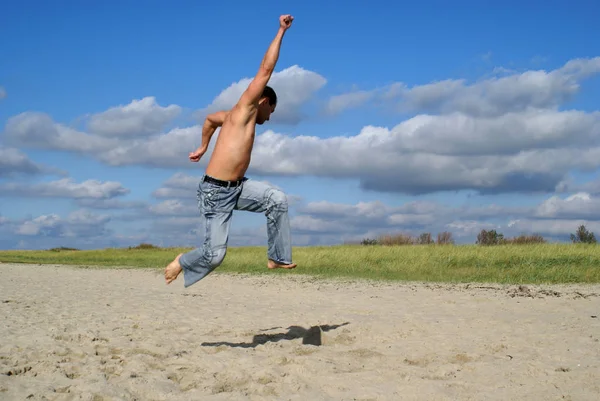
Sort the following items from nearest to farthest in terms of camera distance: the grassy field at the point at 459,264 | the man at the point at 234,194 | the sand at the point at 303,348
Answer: the sand at the point at 303,348 → the man at the point at 234,194 → the grassy field at the point at 459,264

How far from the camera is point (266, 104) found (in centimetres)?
649

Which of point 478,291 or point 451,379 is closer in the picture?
point 451,379

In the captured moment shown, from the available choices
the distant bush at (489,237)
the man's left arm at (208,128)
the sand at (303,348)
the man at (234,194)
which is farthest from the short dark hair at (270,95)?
the distant bush at (489,237)

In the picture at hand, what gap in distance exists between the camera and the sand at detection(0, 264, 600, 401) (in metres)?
5.81

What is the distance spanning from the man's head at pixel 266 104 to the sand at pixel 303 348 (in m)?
2.65

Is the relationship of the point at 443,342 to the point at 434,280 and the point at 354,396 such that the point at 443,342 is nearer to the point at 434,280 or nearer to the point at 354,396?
the point at 354,396

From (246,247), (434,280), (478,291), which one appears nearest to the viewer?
(478,291)

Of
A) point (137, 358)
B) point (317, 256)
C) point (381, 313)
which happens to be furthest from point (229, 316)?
point (317, 256)

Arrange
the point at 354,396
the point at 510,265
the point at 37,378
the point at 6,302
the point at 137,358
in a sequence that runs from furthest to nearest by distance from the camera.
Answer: the point at 510,265 < the point at 6,302 < the point at 137,358 < the point at 37,378 < the point at 354,396

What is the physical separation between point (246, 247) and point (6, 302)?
94.7ft

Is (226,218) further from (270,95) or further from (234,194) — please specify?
(270,95)

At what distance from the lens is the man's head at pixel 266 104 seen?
6.46 meters

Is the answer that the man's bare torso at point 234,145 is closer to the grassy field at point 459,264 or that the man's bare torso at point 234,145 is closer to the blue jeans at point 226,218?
the blue jeans at point 226,218

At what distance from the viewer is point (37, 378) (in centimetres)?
602
